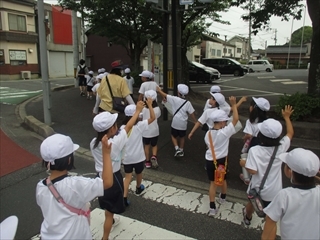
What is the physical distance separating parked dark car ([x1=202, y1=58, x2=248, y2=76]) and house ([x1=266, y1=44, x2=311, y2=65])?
30.2 metres

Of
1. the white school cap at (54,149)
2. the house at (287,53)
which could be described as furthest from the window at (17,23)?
the house at (287,53)

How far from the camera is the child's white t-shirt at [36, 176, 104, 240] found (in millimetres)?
1987

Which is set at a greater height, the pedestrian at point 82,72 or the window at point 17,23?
the window at point 17,23

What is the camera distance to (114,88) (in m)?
5.07

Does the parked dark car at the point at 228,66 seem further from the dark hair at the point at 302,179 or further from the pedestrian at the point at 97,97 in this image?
the dark hair at the point at 302,179

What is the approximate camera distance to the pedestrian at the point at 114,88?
507 cm

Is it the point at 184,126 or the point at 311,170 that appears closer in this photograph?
the point at 311,170

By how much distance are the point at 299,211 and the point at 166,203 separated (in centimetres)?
214

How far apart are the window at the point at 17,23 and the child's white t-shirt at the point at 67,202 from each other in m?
26.9

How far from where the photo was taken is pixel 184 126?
5.20 metres

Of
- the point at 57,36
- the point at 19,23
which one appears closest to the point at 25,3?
the point at 19,23

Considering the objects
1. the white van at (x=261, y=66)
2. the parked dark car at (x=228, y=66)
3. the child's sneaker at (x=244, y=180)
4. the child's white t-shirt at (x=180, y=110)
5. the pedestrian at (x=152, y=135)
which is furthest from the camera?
the white van at (x=261, y=66)

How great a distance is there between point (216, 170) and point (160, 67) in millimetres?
5715

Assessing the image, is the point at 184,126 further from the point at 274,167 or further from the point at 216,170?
the point at 274,167
